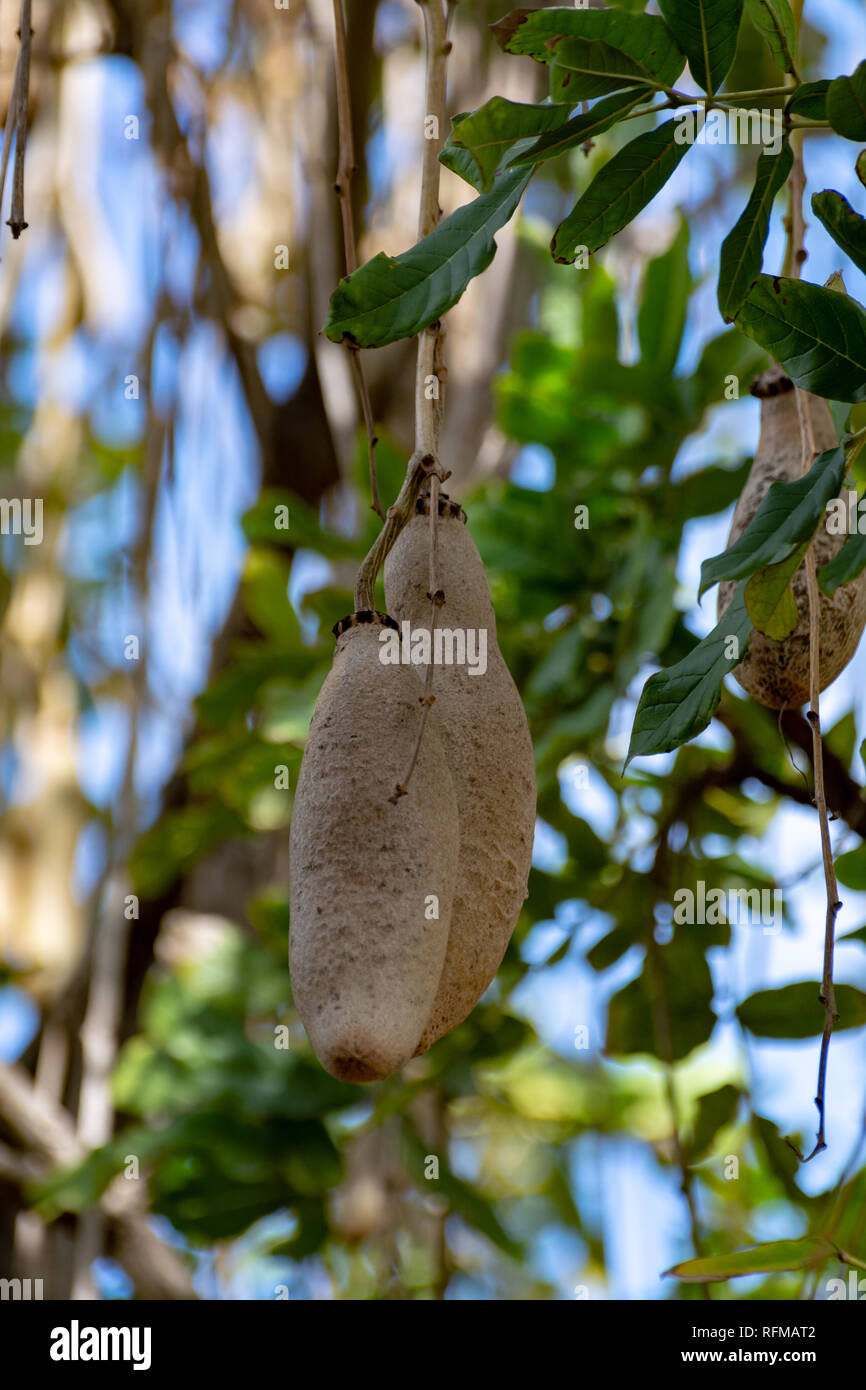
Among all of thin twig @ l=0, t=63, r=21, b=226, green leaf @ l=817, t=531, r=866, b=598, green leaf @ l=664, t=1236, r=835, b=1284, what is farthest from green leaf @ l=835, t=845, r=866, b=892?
thin twig @ l=0, t=63, r=21, b=226

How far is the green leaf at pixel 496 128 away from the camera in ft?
1.59

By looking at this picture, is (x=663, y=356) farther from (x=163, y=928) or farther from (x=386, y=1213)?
(x=163, y=928)

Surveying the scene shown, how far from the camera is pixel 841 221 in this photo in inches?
20.1

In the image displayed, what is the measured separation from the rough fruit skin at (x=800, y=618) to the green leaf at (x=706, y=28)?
0.14 m

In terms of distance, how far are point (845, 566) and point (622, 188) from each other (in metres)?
0.17

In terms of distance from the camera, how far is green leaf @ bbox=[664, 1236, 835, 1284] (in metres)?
0.59

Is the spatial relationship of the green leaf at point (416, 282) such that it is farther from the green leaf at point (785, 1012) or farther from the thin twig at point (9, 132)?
the green leaf at point (785, 1012)

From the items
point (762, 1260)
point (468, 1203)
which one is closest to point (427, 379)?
point (762, 1260)

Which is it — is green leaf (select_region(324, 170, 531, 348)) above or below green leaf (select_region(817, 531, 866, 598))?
above

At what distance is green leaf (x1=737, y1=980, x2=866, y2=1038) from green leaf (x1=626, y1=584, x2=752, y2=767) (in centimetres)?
55

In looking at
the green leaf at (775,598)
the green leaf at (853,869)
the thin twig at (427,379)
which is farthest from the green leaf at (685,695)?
the green leaf at (853,869)

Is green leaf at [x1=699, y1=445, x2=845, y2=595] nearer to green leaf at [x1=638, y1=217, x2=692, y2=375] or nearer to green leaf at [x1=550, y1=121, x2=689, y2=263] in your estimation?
green leaf at [x1=550, y1=121, x2=689, y2=263]

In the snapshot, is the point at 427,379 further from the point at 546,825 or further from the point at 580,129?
the point at 546,825

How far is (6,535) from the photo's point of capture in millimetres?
2236
